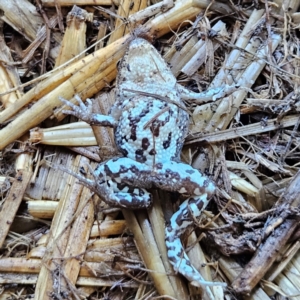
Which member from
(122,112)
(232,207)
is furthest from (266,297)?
(122,112)

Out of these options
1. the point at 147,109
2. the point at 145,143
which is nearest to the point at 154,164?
the point at 145,143

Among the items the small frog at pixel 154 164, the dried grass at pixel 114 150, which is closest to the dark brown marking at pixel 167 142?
the small frog at pixel 154 164

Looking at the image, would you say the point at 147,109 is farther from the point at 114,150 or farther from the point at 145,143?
the point at 114,150

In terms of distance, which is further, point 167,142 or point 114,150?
point 114,150

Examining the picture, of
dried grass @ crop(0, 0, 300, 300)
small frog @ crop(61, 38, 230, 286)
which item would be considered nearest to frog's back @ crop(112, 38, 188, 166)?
small frog @ crop(61, 38, 230, 286)

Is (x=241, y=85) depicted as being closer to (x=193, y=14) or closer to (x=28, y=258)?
(x=193, y=14)

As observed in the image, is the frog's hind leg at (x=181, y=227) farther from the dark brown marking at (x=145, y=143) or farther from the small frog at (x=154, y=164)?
the dark brown marking at (x=145, y=143)

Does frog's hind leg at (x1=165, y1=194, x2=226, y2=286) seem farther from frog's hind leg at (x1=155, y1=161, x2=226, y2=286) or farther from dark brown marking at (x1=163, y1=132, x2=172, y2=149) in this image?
dark brown marking at (x1=163, y1=132, x2=172, y2=149)

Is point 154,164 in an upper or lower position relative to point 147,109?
lower
